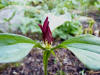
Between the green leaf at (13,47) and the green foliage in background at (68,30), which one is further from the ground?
the green foliage in background at (68,30)

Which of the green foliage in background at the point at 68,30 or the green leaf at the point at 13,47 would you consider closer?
the green leaf at the point at 13,47

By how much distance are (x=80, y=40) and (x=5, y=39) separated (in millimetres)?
296

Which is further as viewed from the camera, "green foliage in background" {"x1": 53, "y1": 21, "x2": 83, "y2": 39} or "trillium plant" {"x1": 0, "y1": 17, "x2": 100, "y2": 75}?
"green foliage in background" {"x1": 53, "y1": 21, "x2": 83, "y2": 39}

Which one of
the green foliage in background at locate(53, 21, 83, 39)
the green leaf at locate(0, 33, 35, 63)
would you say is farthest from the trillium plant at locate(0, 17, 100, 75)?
the green foliage in background at locate(53, 21, 83, 39)

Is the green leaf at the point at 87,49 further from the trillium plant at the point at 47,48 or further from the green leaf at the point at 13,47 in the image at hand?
the green leaf at the point at 13,47

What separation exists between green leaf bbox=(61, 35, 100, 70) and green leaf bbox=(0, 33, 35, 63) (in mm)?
161

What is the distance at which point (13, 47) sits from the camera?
1.65ft

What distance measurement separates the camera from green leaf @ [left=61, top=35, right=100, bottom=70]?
42 cm

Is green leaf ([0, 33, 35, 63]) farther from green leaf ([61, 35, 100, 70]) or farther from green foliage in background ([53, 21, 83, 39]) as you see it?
green foliage in background ([53, 21, 83, 39])

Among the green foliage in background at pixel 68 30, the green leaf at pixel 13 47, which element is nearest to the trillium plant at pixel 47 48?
the green leaf at pixel 13 47

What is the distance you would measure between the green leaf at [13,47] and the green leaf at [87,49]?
161 mm

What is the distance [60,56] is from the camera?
128 centimetres

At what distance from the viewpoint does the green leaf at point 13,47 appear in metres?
0.44

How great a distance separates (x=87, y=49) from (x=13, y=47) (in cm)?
27
